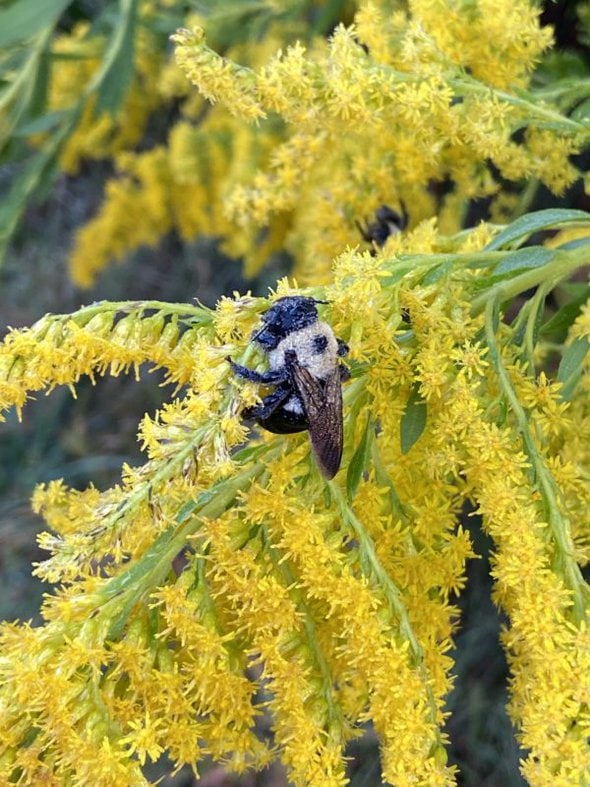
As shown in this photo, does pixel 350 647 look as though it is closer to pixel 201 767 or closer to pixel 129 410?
pixel 201 767

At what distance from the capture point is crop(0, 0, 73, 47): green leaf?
229 centimetres

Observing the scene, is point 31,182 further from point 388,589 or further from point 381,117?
point 388,589

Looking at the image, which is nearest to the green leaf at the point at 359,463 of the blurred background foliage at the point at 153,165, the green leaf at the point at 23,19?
the blurred background foliage at the point at 153,165

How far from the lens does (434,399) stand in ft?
4.03

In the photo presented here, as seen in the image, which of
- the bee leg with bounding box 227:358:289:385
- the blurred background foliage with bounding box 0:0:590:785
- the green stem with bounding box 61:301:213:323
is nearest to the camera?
the bee leg with bounding box 227:358:289:385

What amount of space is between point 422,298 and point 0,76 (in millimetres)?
1904

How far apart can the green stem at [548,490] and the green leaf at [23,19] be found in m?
1.64

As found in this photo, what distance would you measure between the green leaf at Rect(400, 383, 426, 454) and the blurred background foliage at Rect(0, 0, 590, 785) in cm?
71

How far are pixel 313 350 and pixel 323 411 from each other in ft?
0.26

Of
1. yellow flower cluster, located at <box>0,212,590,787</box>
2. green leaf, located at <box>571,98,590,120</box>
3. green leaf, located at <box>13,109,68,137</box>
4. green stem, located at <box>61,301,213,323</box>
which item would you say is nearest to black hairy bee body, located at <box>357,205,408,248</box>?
green leaf, located at <box>571,98,590,120</box>

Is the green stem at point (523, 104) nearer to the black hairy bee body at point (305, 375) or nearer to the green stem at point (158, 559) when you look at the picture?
the black hairy bee body at point (305, 375)

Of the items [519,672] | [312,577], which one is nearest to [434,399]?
[312,577]

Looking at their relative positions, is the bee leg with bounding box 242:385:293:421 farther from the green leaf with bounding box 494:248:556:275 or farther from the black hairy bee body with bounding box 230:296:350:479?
the green leaf with bounding box 494:248:556:275

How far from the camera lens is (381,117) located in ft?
4.94
